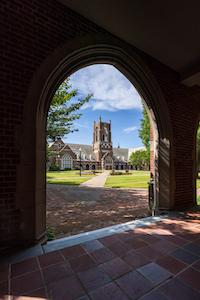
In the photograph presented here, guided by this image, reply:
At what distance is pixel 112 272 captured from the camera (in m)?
1.81

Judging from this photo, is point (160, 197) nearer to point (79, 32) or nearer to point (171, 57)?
point (171, 57)

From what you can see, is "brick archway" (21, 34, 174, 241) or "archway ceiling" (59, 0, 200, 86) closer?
"brick archway" (21, 34, 174, 241)

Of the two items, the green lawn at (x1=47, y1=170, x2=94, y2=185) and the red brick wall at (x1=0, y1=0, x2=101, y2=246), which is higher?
the red brick wall at (x1=0, y1=0, x2=101, y2=246)

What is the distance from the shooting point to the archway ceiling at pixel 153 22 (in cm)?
270

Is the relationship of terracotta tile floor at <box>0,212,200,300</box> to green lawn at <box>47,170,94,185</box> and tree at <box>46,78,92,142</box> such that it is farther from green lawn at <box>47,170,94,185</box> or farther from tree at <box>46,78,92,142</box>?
green lawn at <box>47,170,94,185</box>

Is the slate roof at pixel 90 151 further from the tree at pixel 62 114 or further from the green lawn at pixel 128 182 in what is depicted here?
the tree at pixel 62 114

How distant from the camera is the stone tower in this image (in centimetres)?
5603

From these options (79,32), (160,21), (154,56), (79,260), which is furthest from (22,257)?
(154,56)

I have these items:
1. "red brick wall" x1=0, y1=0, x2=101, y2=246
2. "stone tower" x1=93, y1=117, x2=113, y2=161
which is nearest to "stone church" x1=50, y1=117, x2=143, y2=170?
"stone tower" x1=93, y1=117, x2=113, y2=161

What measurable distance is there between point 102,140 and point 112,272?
182 ft

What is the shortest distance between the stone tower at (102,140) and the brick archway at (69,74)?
51.3 metres

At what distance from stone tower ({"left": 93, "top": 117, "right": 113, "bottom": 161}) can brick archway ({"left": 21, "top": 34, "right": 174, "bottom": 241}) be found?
51.3 meters

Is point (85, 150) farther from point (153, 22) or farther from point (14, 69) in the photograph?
point (14, 69)

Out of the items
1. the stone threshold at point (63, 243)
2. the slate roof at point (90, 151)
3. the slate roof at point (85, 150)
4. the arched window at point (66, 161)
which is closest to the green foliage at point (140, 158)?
the stone threshold at point (63, 243)
